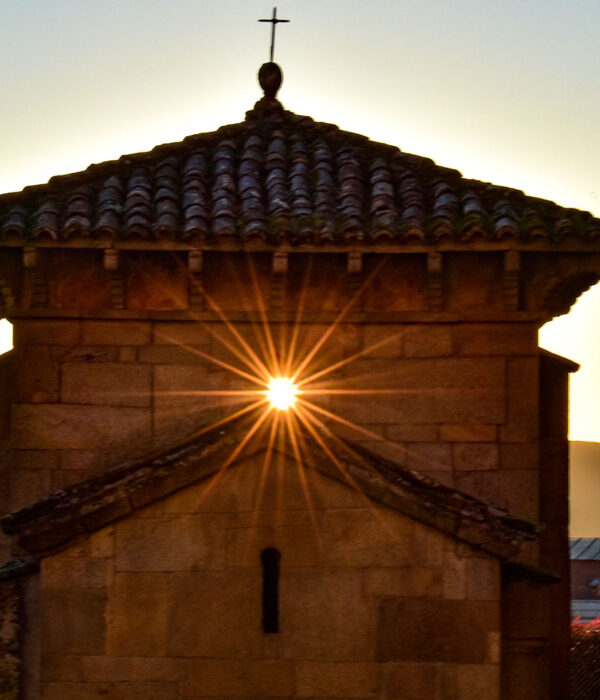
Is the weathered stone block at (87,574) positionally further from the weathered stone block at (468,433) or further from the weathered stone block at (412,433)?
the weathered stone block at (468,433)

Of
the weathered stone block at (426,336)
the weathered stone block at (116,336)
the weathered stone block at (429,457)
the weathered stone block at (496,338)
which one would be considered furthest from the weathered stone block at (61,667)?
the weathered stone block at (496,338)

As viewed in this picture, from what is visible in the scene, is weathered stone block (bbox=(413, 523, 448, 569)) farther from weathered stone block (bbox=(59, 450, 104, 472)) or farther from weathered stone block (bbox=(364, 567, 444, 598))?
weathered stone block (bbox=(59, 450, 104, 472))

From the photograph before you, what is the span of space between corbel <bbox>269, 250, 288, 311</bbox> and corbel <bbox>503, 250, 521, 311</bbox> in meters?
1.95

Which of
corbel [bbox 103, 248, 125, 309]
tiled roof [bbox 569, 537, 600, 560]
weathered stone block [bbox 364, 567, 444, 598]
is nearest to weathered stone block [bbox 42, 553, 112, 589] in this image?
weathered stone block [bbox 364, 567, 444, 598]

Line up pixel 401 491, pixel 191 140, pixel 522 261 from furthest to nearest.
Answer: pixel 191 140, pixel 522 261, pixel 401 491

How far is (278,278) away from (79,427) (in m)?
2.22

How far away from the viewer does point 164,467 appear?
13570 millimetres

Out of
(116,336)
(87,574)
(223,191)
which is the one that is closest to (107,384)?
(116,336)

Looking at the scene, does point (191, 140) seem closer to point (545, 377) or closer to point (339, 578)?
point (545, 377)

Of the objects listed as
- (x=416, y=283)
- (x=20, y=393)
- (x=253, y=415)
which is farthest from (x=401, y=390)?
(x=20, y=393)

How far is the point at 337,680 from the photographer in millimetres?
13469

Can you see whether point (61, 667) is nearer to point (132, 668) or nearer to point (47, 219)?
point (132, 668)

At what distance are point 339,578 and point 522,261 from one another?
3.79m

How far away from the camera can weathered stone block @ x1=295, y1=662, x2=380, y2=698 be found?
13453mm
